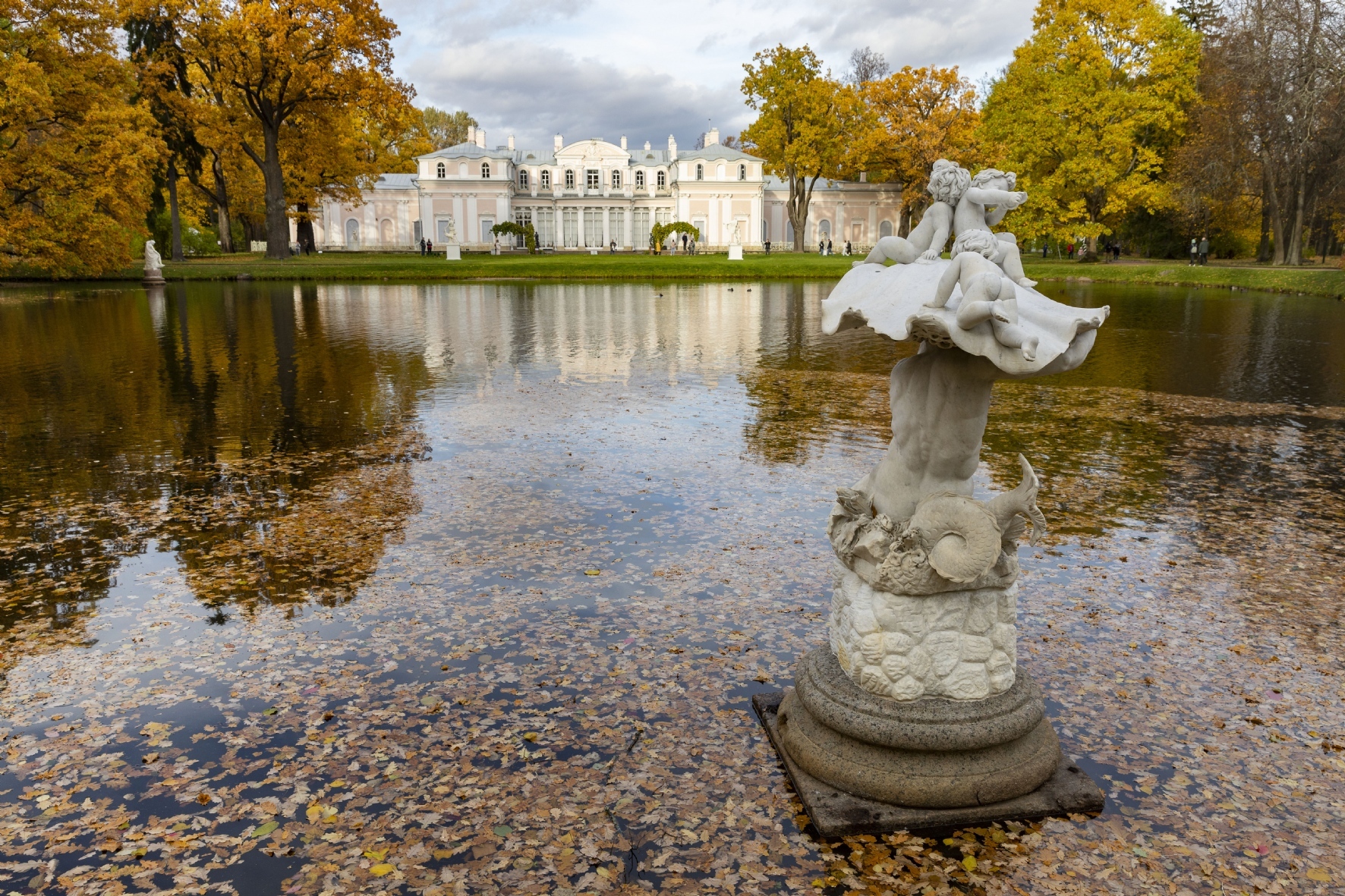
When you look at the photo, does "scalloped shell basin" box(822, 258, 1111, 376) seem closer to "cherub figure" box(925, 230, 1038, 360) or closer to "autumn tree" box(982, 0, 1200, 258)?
"cherub figure" box(925, 230, 1038, 360)

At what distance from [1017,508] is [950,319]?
3.36 feet

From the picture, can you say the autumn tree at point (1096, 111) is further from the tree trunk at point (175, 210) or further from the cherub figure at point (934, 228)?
the cherub figure at point (934, 228)

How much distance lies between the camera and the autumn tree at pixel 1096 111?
44.7 meters

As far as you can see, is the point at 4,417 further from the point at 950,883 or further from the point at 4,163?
the point at 4,163

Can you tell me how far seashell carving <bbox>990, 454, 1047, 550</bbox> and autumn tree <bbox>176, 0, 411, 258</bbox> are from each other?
4066 cm

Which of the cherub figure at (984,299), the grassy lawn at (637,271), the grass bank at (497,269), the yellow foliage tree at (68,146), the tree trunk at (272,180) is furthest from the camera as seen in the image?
the tree trunk at (272,180)

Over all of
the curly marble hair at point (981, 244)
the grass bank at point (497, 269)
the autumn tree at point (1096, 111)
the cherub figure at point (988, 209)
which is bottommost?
the curly marble hair at point (981, 244)

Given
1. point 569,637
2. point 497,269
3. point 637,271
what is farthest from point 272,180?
point 569,637

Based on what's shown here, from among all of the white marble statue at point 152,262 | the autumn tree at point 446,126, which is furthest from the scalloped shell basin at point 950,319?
the autumn tree at point 446,126

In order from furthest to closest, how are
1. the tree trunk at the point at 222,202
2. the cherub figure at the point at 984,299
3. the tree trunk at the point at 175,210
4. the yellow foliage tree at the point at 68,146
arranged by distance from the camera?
the tree trunk at the point at 222,202 < the tree trunk at the point at 175,210 < the yellow foliage tree at the point at 68,146 < the cherub figure at the point at 984,299

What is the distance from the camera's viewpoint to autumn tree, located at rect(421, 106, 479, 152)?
89250 millimetres

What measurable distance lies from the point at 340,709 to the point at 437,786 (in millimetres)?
970

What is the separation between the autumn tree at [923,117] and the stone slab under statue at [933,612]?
164 ft

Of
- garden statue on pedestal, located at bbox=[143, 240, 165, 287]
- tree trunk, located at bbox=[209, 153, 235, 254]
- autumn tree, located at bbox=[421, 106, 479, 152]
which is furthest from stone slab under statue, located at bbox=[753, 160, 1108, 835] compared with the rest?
autumn tree, located at bbox=[421, 106, 479, 152]
